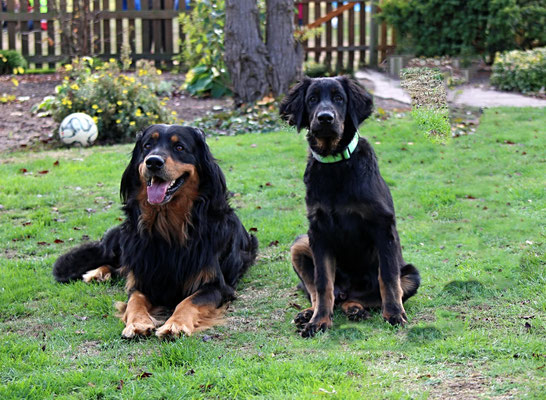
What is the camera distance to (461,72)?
15.6 metres

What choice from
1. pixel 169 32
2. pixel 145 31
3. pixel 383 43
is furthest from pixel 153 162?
pixel 383 43

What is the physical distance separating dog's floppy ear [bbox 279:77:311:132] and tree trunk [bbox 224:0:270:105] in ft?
24.1

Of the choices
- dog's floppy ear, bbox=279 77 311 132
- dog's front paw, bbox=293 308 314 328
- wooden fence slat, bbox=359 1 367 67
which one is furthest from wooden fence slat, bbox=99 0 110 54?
dog's front paw, bbox=293 308 314 328

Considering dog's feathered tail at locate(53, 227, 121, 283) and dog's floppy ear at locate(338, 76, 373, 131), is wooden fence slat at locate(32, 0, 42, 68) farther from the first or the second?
dog's floppy ear at locate(338, 76, 373, 131)

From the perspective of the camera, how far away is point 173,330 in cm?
459

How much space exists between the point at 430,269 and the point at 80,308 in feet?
9.36

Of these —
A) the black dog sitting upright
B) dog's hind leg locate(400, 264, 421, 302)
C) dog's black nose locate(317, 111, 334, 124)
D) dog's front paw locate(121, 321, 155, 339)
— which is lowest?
dog's front paw locate(121, 321, 155, 339)

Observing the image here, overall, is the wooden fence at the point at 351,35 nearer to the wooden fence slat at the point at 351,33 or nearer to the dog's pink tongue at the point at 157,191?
the wooden fence slat at the point at 351,33

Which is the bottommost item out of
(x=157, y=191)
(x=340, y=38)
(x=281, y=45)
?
(x=157, y=191)

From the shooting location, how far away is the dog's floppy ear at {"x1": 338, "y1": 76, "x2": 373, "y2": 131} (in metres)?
4.87

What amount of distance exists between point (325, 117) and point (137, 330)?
73.2 inches

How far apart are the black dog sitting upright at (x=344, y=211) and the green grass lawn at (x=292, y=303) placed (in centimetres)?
17

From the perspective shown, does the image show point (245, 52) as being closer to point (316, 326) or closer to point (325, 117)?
point (325, 117)

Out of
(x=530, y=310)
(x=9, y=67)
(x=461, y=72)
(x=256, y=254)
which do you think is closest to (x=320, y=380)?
(x=530, y=310)
